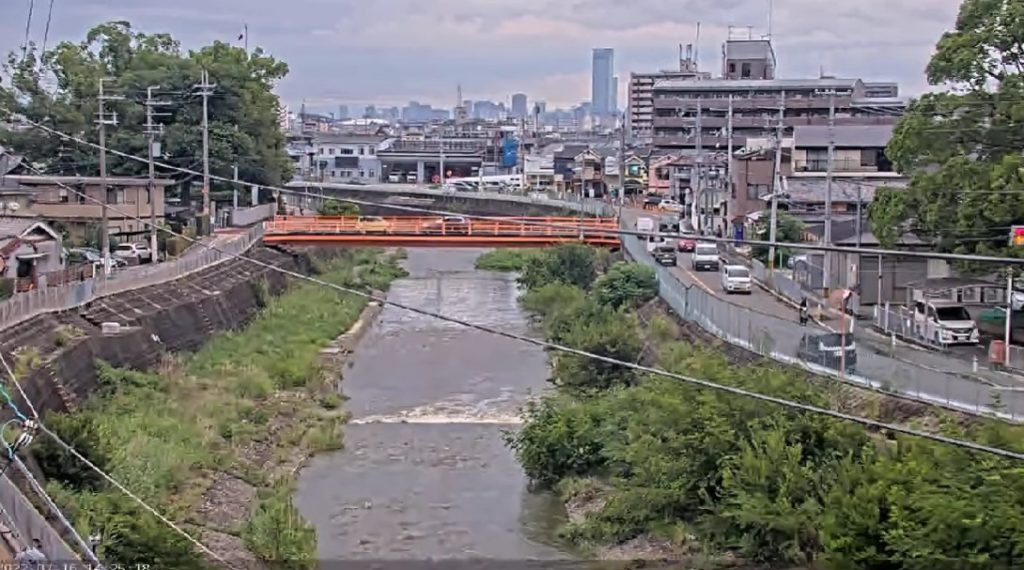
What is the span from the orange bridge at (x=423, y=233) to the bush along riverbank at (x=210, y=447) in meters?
2.12

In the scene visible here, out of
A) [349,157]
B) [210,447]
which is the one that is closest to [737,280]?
[210,447]

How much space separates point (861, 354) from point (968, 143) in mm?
2601

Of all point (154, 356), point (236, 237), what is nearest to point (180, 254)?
point (236, 237)

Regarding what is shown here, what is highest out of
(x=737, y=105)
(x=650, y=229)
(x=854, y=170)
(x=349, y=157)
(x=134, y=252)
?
(x=737, y=105)

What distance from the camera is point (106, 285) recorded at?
14.7 metres

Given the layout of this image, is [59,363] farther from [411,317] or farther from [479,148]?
[479,148]

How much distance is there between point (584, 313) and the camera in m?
17.5

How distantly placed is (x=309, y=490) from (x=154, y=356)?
382cm

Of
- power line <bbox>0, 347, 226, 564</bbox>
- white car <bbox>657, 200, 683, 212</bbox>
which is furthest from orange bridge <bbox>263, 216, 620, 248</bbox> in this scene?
power line <bbox>0, 347, 226, 564</bbox>

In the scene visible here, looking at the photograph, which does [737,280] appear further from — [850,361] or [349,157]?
[349,157]

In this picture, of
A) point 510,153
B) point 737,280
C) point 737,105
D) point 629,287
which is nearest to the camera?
point 737,280

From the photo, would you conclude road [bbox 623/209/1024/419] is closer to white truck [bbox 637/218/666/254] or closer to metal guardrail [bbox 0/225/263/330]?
metal guardrail [bbox 0/225/263/330]

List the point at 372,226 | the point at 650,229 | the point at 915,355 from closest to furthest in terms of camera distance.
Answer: the point at 915,355 < the point at 372,226 < the point at 650,229

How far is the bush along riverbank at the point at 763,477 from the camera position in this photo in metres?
6.93
